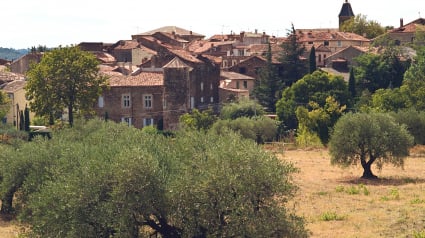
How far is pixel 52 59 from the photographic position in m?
63.5

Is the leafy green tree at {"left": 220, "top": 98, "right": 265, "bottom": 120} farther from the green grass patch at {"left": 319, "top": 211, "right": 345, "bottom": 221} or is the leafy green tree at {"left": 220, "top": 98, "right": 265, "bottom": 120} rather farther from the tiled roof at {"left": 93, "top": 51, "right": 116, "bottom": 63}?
the green grass patch at {"left": 319, "top": 211, "right": 345, "bottom": 221}

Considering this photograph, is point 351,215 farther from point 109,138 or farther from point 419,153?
point 419,153

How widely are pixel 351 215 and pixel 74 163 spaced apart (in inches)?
522

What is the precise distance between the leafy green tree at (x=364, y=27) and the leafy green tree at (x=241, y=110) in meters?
65.4

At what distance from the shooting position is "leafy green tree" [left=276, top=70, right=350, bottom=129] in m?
81.0

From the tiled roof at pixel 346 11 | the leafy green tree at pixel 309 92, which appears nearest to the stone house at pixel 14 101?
the leafy green tree at pixel 309 92

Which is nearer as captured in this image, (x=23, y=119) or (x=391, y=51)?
(x=23, y=119)

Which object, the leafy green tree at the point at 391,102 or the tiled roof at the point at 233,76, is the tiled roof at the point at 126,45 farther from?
the leafy green tree at the point at 391,102

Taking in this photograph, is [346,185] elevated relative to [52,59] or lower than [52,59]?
lower

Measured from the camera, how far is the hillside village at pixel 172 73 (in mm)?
76125

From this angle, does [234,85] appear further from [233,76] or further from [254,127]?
[254,127]

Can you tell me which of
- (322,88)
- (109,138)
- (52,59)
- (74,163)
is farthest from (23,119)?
(74,163)

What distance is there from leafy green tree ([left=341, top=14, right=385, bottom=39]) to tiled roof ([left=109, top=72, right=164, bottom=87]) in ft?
237

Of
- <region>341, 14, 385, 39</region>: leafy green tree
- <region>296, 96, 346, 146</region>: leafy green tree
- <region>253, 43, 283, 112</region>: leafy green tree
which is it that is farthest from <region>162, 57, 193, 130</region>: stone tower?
<region>341, 14, 385, 39</region>: leafy green tree
